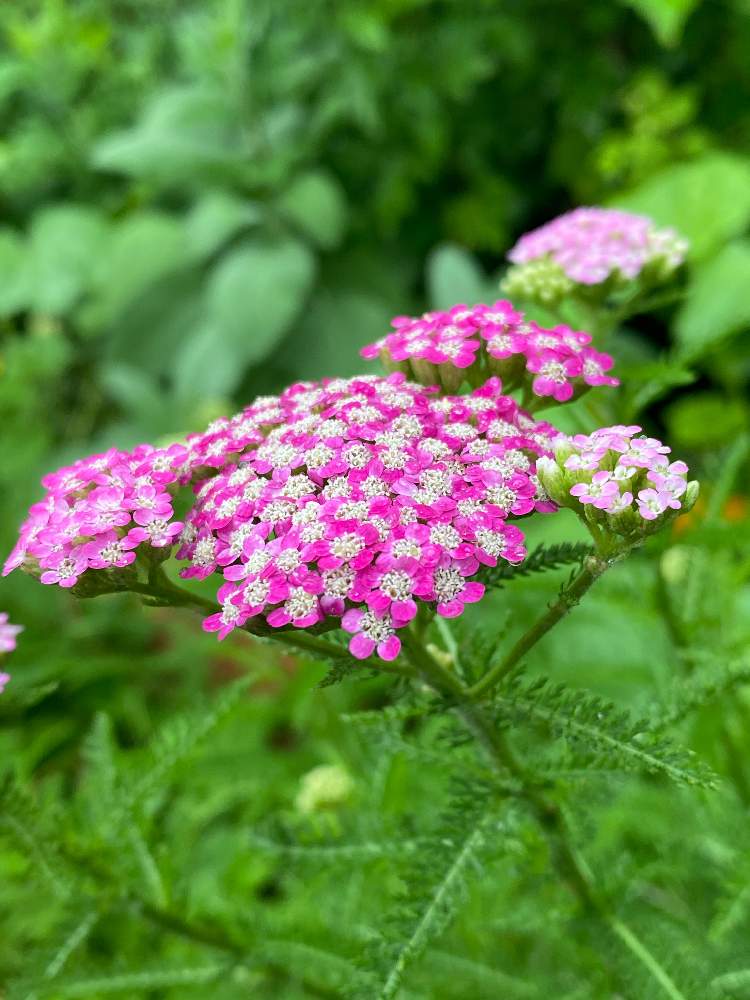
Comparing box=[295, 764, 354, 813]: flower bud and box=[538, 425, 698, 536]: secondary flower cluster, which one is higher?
box=[295, 764, 354, 813]: flower bud

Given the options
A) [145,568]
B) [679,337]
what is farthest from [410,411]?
[679,337]

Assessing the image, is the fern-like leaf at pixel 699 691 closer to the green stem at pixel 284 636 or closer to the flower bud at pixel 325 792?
the green stem at pixel 284 636

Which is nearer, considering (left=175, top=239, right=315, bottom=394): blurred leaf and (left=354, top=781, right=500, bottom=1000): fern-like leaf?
(left=354, top=781, right=500, bottom=1000): fern-like leaf

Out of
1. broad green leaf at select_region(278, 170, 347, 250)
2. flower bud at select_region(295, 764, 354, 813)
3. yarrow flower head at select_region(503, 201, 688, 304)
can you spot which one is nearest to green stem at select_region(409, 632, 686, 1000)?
flower bud at select_region(295, 764, 354, 813)

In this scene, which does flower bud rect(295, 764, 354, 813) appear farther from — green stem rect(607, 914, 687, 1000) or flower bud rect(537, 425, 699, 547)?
flower bud rect(537, 425, 699, 547)

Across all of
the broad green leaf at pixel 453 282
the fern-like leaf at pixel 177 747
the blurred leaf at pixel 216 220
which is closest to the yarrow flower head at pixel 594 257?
the fern-like leaf at pixel 177 747

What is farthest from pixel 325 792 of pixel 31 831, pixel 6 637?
pixel 6 637

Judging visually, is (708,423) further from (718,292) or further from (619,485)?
(619,485)
